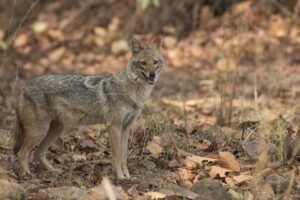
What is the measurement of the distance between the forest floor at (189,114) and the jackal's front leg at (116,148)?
4.5 inches

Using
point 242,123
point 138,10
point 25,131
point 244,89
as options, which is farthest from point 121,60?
point 25,131

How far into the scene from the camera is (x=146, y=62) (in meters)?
7.12

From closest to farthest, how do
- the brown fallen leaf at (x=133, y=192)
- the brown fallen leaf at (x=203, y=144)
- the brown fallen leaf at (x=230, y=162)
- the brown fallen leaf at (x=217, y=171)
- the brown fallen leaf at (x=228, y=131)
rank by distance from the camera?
the brown fallen leaf at (x=133, y=192), the brown fallen leaf at (x=217, y=171), the brown fallen leaf at (x=230, y=162), the brown fallen leaf at (x=203, y=144), the brown fallen leaf at (x=228, y=131)

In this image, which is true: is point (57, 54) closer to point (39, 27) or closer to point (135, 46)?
point (39, 27)

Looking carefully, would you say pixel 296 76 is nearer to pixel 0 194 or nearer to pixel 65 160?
pixel 65 160

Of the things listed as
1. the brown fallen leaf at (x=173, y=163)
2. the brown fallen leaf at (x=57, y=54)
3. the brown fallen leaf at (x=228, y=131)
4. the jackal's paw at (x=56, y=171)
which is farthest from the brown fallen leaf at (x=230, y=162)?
the brown fallen leaf at (x=57, y=54)

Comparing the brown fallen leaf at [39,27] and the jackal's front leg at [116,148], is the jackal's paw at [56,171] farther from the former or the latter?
the brown fallen leaf at [39,27]

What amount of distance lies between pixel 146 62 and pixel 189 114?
12.2 feet

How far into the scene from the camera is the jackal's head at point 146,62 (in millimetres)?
7071

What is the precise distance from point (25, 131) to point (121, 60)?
7.87 metres

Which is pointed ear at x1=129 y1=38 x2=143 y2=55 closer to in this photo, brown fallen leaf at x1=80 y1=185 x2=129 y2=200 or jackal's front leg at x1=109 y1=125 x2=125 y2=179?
jackal's front leg at x1=109 y1=125 x2=125 y2=179

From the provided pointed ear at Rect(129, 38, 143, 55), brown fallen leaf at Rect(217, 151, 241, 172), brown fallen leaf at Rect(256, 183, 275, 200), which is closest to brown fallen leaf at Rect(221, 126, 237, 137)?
brown fallen leaf at Rect(217, 151, 241, 172)

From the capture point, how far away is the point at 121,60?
1483cm

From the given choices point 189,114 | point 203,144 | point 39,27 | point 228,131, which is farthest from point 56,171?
point 39,27
